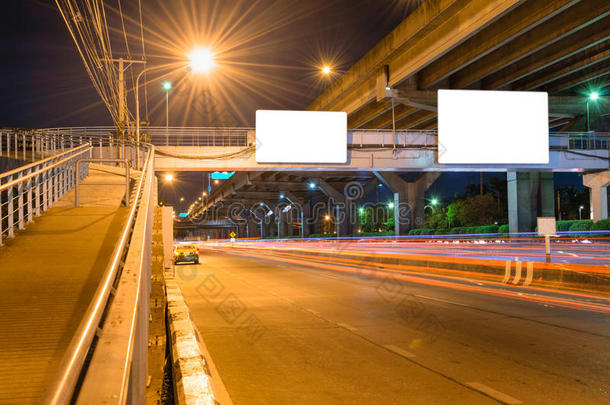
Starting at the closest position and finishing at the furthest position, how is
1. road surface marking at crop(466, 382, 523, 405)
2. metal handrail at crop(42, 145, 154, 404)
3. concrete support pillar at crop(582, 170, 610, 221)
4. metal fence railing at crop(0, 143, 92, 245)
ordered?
1. metal handrail at crop(42, 145, 154, 404)
2. road surface marking at crop(466, 382, 523, 405)
3. metal fence railing at crop(0, 143, 92, 245)
4. concrete support pillar at crop(582, 170, 610, 221)

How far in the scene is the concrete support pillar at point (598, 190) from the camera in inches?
1335

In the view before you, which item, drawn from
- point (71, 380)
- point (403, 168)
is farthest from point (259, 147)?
point (71, 380)

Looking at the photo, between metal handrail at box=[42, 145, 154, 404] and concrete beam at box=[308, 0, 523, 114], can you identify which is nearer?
metal handrail at box=[42, 145, 154, 404]

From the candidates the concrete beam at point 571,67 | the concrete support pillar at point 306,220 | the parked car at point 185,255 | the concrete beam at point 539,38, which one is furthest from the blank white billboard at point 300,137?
the concrete support pillar at point 306,220

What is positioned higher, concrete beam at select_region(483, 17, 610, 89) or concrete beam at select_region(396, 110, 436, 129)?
concrete beam at select_region(483, 17, 610, 89)

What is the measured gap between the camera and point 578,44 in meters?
26.6

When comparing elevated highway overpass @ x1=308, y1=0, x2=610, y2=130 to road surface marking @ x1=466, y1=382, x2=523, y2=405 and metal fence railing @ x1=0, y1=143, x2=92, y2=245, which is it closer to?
metal fence railing @ x1=0, y1=143, x2=92, y2=245

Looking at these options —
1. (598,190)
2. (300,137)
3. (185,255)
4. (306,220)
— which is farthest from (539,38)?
(306,220)

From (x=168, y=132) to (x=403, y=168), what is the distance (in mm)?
13492

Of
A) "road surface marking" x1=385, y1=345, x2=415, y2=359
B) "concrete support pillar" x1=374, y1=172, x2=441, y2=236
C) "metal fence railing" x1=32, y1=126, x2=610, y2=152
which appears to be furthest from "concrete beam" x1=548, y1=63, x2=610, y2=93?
"road surface marking" x1=385, y1=345, x2=415, y2=359

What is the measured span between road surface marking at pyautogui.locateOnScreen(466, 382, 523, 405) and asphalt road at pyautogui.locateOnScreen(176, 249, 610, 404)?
1cm

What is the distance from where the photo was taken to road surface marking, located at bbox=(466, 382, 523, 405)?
5.84 m

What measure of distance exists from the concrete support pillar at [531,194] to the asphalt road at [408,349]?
→ 917 inches

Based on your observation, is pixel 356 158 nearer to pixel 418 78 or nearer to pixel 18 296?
pixel 418 78
